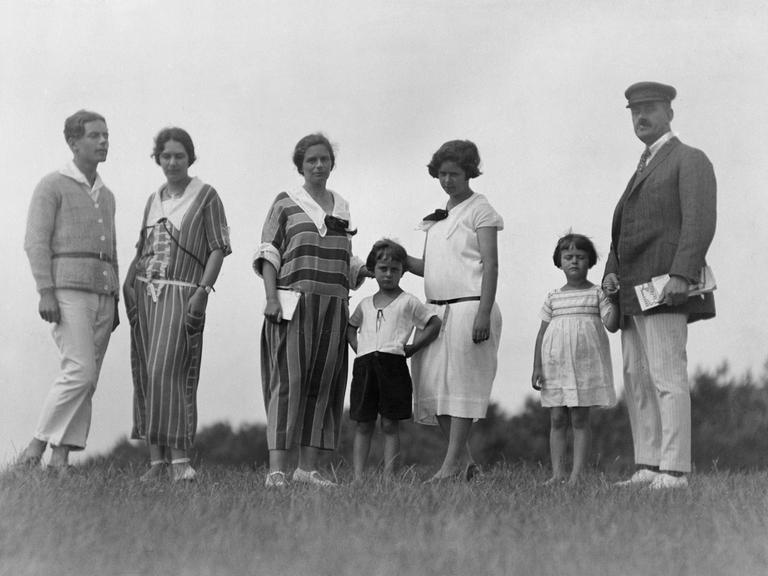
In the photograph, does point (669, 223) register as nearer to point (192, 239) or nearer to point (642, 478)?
point (642, 478)

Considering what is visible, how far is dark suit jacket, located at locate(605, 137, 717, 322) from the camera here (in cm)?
571

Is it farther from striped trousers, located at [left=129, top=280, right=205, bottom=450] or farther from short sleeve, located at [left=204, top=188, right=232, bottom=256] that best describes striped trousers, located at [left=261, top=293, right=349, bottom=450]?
short sleeve, located at [left=204, top=188, right=232, bottom=256]

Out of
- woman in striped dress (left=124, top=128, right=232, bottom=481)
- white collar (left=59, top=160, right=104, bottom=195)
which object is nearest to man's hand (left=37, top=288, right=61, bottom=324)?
woman in striped dress (left=124, top=128, right=232, bottom=481)

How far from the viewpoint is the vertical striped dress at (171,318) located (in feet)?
20.3

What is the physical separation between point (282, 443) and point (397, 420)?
2.29 ft

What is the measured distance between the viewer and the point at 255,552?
4086 millimetres

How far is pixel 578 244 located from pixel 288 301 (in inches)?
76.0

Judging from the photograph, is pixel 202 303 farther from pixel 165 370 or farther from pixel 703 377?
pixel 703 377

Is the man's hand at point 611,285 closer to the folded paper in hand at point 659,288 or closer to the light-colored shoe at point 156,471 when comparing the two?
the folded paper in hand at point 659,288

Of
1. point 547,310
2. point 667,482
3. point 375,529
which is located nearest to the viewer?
point 375,529

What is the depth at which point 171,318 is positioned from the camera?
20.3 ft

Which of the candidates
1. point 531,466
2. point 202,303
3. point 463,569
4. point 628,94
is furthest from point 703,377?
point 463,569

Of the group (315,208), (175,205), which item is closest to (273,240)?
(315,208)

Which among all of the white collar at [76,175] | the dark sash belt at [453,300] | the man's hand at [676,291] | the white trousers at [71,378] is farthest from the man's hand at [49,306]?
the man's hand at [676,291]
